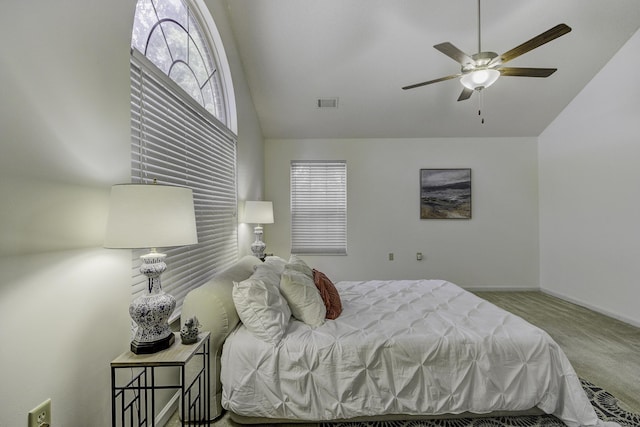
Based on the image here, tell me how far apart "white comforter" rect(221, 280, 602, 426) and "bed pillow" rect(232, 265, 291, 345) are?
0.06 meters

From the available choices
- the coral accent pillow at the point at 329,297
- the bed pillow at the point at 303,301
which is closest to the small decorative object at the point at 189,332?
the bed pillow at the point at 303,301

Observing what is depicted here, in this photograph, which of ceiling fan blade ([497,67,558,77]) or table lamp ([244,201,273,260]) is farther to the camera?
table lamp ([244,201,273,260])

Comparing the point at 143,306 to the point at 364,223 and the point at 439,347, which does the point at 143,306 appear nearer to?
the point at 439,347

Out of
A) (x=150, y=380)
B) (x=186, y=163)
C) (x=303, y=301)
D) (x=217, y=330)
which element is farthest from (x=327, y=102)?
(x=150, y=380)

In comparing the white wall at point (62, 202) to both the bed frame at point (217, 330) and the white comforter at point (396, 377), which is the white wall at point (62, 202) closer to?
the bed frame at point (217, 330)

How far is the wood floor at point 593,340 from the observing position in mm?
2107

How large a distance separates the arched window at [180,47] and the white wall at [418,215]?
1.86 metres

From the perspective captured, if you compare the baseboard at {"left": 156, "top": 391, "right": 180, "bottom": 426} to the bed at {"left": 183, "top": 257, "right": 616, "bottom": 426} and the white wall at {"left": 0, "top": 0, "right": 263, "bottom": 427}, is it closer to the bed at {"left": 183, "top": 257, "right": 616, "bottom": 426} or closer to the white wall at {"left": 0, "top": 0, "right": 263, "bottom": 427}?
the bed at {"left": 183, "top": 257, "right": 616, "bottom": 426}

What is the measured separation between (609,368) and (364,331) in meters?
2.23

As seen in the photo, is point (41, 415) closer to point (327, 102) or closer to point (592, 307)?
point (327, 102)

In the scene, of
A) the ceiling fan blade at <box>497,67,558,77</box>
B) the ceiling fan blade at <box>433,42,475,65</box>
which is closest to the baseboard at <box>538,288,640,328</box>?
the ceiling fan blade at <box>497,67,558,77</box>

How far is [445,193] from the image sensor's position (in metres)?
4.52

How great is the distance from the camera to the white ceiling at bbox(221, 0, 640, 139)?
9.32ft

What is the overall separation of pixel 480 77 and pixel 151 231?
97.2 inches
